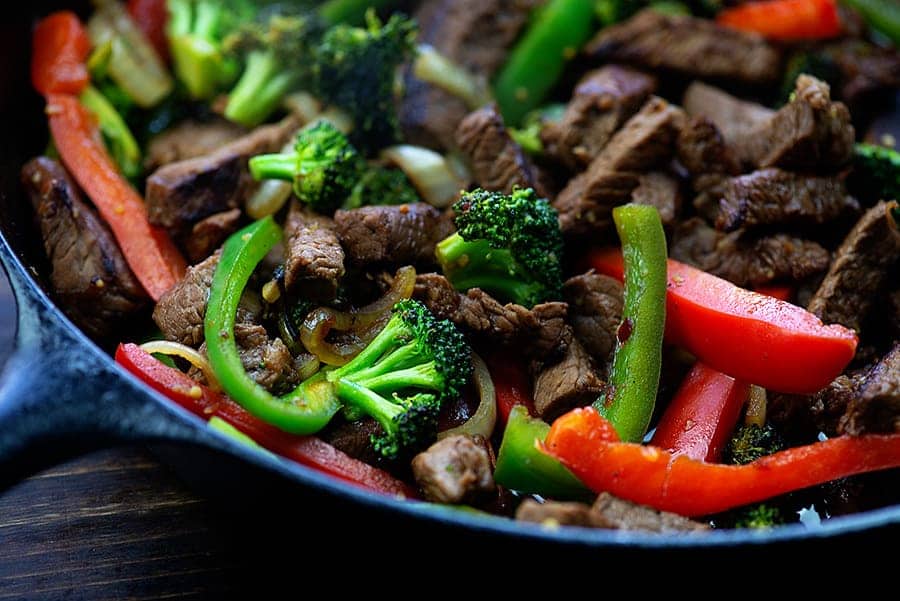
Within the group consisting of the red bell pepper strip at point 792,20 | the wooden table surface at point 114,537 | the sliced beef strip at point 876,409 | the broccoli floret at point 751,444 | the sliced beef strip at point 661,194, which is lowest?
the wooden table surface at point 114,537

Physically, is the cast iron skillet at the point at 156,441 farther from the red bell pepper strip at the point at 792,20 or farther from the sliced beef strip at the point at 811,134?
the red bell pepper strip at the point at 792,20

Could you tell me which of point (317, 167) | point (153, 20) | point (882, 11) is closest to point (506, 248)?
point (317, 167)

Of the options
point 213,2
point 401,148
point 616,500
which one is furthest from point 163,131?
point 616,500

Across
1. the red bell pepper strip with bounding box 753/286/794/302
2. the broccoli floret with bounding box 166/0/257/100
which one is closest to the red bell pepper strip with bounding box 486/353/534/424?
the red bell pepper strip with bounding box 753/286/794/302

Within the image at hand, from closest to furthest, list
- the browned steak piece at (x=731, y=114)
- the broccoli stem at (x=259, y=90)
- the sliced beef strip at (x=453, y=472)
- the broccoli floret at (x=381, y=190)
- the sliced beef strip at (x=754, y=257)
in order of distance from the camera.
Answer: the sliced beef strip at (x=453, y=472) < the sliced beef strip at (x=754, y=257) < the broccoli floret at (x=381, y=190) < the browned steak piece at (x=731, y=114) < the broccoli stem at (x=259, y=90)

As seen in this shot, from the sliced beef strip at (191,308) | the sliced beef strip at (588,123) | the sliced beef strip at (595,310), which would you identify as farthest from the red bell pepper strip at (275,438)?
the sliced beef strip at (588,123)

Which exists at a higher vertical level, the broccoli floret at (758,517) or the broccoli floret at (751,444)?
the broccoli floret at (751,444)
